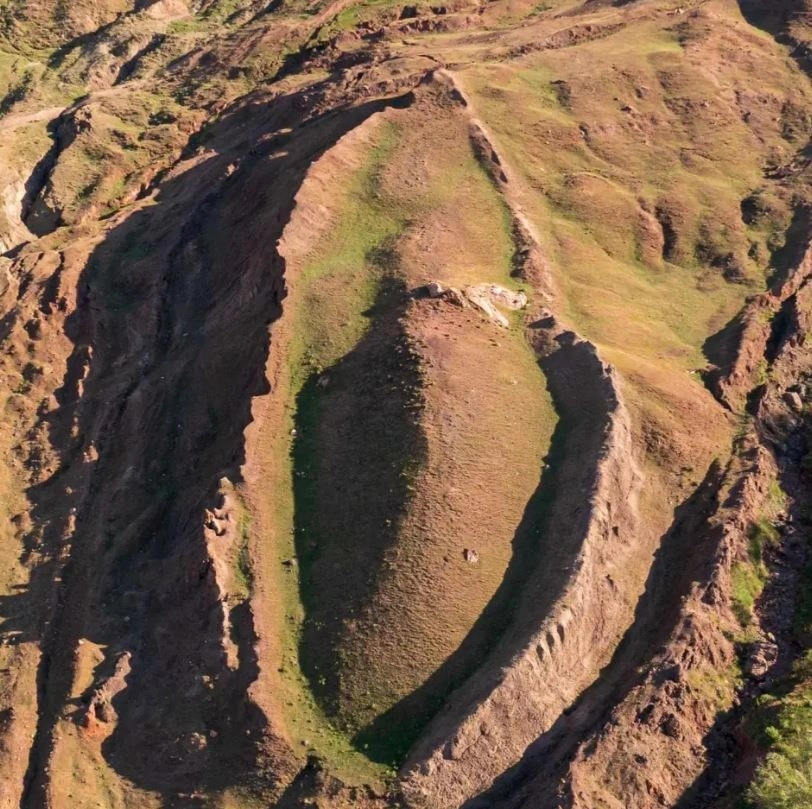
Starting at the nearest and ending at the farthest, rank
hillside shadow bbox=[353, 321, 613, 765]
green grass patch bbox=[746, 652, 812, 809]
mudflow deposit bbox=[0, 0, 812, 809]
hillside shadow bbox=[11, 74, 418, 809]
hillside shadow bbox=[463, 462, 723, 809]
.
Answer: green grass patch bbox=[746, 652, 812, 809] < hillside shadow bbox=[463, 462, 723, 809] < hillside shadow bbox=[353, 321, 613, 765] < mudflow deposit bbox=[0, 0, 812, 809] < hillside shadow bbox=[11, 74, 418, 809]

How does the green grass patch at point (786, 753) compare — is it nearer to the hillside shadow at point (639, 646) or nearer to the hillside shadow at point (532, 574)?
the hillside shadow at point (639, 646)

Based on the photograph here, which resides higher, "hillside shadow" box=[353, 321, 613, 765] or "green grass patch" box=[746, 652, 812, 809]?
"hillside shadow" box=[353, 321, 613, 765]

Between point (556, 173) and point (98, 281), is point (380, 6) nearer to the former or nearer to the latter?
point (556, 173)

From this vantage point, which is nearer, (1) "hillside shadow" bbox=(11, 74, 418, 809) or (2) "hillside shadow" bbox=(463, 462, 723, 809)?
(2) "hillside shadow" bbox=(463, 462, 723, 809)

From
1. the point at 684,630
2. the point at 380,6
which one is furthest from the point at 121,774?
the point at 380,6

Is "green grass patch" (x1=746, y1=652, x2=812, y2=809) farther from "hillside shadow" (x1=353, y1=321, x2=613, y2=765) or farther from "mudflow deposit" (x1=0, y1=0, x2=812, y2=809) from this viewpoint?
"hillside shadow" (x1=353, y1=321, x2=613, y2=765)

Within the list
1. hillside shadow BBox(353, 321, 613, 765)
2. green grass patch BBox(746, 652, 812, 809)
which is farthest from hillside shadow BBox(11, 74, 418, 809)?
green grass patch BBox(746, 652, 812, 809)

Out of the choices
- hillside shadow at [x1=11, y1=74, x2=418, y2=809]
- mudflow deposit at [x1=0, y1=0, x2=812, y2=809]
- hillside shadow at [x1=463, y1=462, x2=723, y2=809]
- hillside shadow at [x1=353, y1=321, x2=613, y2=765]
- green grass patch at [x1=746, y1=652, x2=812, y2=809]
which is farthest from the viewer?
hillside shadow at [x1=11, y1=74, x2=418, y2=809]

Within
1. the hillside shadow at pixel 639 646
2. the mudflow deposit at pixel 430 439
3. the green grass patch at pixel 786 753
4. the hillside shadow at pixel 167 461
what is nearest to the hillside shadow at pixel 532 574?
the mudflow deposit at pixel 430 439

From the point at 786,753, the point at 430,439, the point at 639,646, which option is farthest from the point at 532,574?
the point at 786,753
